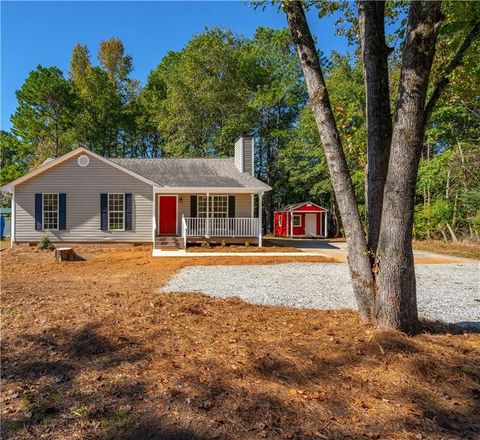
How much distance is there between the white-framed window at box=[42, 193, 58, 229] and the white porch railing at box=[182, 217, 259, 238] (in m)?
5.49

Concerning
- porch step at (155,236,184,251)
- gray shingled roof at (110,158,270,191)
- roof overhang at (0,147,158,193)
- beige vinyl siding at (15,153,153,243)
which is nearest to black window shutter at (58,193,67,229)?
beige vinyl siding at (15,153,153,243)

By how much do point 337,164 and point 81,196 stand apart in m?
14.0

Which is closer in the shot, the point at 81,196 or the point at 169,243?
the point at 169,243

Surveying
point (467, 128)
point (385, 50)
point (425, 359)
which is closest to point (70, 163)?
point (385, 50)

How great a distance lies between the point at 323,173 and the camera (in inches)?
1061

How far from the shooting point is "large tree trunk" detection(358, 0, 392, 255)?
11.7 feet

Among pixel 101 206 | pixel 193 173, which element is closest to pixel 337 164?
pixel 101 206

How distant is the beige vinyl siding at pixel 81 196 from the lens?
15.2 m

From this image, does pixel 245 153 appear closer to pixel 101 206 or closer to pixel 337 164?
pixel 101 206

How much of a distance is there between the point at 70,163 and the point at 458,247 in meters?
17.4

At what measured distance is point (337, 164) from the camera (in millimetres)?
3689

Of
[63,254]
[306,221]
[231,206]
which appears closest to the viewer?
[63,254]

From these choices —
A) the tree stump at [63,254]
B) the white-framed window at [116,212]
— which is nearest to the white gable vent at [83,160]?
the white-framed window at [116,212]

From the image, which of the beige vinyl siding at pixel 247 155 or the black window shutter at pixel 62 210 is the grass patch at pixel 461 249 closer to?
the beige vinyl siding at pixel 247 155
